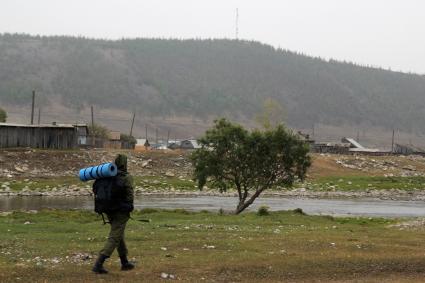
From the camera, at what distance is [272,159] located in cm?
3616

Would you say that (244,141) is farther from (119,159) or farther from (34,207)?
(119,159)

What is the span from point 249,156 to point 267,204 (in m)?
17.8

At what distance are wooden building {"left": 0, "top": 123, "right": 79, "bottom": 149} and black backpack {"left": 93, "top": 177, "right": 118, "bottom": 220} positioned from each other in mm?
63934

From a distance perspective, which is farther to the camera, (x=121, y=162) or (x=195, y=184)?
(x=195, y=184)

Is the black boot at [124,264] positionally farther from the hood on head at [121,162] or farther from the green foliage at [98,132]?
the green foliage at [98,132]

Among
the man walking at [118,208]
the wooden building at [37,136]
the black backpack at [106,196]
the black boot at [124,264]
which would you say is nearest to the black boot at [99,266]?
the man walking at [118,208]

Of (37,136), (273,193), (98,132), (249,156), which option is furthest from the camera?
(98,132)

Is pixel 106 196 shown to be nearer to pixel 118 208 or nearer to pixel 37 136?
pixel 118 208

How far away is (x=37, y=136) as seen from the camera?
254 feet

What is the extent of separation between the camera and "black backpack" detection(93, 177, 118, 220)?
43.5ft

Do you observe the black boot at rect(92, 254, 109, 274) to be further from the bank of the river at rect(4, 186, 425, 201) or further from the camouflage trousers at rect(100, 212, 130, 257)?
the bank of the river at rect(4, 186, 425, 201)

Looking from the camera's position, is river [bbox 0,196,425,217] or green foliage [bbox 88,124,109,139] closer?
river [bbox 0,196,425,217]

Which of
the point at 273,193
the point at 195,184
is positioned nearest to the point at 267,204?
the point at 273,193

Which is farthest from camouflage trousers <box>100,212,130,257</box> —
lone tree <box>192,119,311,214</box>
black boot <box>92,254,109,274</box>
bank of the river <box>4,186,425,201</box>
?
bank of the river <box>4,186,425,201</box>
